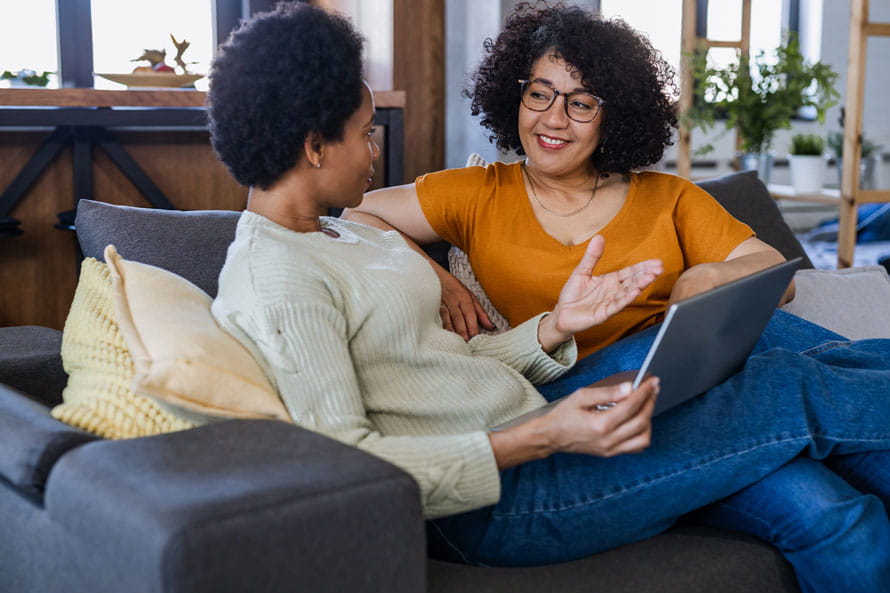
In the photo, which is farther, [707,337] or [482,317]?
[482,317]

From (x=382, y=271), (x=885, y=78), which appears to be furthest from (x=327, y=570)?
(x=885, y=78)

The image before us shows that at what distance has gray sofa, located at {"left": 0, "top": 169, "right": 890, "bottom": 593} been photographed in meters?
0.87

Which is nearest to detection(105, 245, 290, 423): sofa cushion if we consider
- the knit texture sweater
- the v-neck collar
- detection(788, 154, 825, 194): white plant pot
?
the knit texture sweater

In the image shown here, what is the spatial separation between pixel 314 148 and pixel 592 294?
0.46 meters

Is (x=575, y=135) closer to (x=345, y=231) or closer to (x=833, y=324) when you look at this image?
(x=345, y=231)

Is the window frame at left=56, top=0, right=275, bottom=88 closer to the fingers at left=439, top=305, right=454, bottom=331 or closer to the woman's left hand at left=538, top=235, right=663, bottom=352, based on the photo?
the fingers at left=439, top=305, right=454, bottom=331

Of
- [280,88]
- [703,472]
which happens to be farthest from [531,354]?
[280,88]

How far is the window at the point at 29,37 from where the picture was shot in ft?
11.0

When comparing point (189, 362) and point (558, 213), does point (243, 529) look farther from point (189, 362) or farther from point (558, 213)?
point (558, 213)

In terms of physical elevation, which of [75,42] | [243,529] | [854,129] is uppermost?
[75,42]

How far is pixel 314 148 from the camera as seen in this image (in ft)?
4.37

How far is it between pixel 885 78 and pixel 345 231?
522 centimetres

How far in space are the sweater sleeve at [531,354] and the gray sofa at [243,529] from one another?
33cm

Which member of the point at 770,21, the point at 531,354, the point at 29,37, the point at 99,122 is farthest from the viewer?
the point at 770,21
